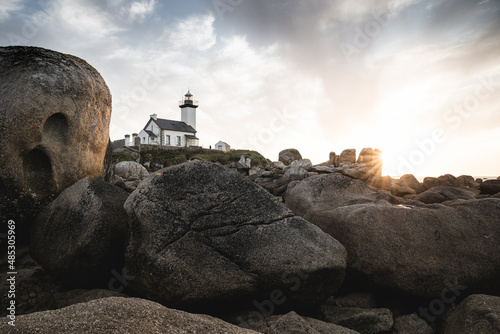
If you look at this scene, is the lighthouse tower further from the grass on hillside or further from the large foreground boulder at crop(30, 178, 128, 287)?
the large foreground boulder at crop(30, 178, 128, 287)

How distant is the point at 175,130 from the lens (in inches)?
2474

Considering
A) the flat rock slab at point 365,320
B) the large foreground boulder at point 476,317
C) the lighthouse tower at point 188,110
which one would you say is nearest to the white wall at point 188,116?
the lighthouse tower at point 188,110

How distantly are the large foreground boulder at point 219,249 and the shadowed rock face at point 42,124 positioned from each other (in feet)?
7.53

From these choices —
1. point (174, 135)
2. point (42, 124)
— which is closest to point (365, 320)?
point (42, 124)

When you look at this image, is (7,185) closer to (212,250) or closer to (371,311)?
(212,250)

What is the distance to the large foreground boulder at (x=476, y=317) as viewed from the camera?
3.93 meters

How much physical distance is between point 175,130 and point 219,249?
199 ft

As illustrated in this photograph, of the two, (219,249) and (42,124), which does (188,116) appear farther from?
(219,249)

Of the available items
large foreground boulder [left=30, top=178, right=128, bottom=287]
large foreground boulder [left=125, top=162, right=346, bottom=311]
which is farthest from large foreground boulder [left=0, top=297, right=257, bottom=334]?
large foreground boulder [left=30, top=178, right=128, bottom=287]

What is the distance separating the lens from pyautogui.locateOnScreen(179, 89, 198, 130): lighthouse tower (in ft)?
222

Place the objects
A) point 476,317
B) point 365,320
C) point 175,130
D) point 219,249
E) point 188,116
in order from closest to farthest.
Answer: point 476,317 < point 365,320 < point 219,249 < point 175,130 < point 188,116

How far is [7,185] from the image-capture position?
215 inches

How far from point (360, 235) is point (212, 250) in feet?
8.74

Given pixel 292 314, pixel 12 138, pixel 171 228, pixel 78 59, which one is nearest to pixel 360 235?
pixel 292 314
